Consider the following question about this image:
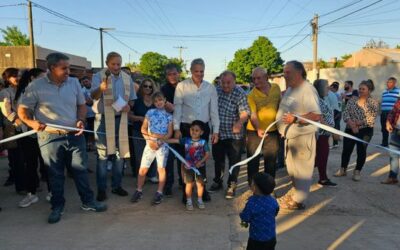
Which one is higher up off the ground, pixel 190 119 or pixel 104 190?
pixel 190 119

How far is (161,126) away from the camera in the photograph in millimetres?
5086

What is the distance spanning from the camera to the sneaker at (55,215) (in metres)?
4.23

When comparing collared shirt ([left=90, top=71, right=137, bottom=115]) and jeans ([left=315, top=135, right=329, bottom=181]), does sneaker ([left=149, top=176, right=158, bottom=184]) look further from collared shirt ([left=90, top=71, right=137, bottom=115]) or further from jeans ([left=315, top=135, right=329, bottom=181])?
jeans ([left=315, top=135, right=329, bottom=181])

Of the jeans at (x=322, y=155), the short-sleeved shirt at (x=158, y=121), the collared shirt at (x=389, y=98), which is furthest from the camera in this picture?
the collared shirt at (x=389, y=98)

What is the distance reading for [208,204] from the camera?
16.1 feet

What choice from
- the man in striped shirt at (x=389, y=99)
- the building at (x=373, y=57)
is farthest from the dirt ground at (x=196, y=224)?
the building at (x=373, y=57)

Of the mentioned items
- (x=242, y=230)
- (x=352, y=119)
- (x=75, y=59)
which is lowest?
(x=242, y=230)

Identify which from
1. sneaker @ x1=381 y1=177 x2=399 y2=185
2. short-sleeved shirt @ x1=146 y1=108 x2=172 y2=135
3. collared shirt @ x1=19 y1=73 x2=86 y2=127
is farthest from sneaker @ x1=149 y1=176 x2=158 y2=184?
sneaker @ x1=381 y1=177 x2=399 y2=185

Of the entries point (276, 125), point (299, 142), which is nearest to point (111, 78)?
point (276, 125)

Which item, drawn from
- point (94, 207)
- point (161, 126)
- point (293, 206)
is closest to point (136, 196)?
point (94, 207)

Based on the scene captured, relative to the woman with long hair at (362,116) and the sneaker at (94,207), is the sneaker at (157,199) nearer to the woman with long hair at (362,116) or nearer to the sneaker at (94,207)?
the sneaker at (94,207)

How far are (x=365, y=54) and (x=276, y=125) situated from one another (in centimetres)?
4235

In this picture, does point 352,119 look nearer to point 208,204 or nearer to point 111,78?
point 208,204

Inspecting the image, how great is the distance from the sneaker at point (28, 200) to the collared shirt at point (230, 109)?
2958mm
